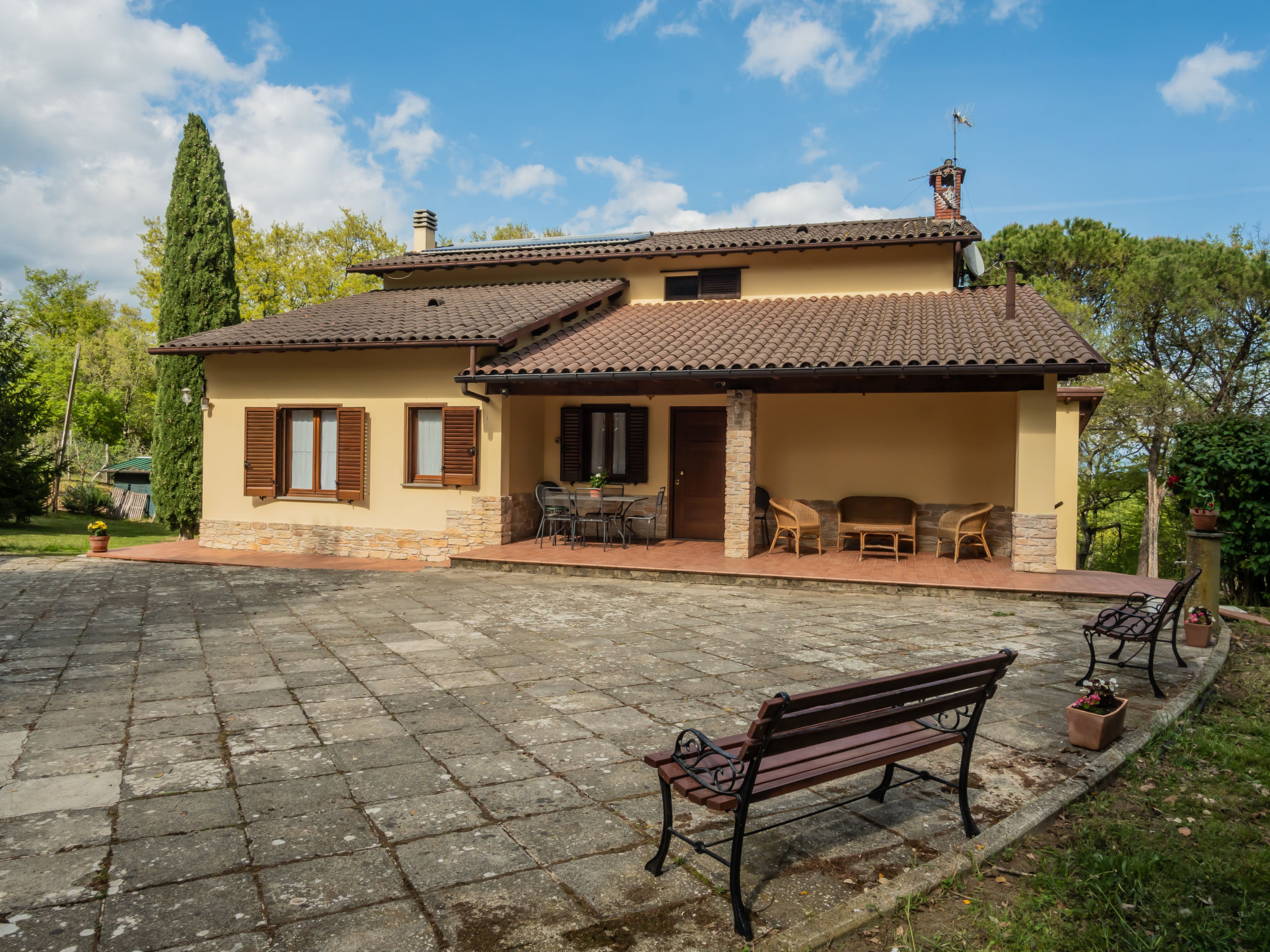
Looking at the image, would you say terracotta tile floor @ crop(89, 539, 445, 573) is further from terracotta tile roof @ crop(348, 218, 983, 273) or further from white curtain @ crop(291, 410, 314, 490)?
terracotta tile roof @ crop(348, 218, 983, 273)

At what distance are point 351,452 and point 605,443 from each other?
4.09 metres

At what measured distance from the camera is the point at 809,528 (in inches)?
427

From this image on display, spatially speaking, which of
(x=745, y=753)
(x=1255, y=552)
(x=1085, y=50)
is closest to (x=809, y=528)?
(x=1255, y=552)

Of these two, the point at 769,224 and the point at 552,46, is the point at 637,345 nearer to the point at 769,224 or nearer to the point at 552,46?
the point at 552,46

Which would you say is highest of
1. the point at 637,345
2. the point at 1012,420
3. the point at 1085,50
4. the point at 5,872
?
the point at 1085,50

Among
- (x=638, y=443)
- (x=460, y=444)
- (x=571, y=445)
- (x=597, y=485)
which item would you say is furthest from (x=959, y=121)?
(x=460, y=444)

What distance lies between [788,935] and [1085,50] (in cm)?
1205

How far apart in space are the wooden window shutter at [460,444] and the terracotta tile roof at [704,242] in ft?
→ 14.2

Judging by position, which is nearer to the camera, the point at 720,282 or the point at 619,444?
the point at 619,444

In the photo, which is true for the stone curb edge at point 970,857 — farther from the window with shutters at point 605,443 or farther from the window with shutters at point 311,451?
the window with shutters at point 311,451

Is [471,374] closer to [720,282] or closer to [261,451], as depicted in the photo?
[261,451]

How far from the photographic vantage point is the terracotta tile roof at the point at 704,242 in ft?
41.2

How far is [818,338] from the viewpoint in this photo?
10.6 m

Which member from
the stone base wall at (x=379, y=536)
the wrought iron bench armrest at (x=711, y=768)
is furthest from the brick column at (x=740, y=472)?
the wrought iron bench armrest at (x=711, y=768)
